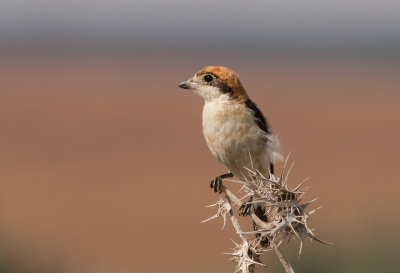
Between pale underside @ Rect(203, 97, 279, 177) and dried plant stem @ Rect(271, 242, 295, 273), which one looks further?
pale underside @ Rect(203, 97, 279, 177)

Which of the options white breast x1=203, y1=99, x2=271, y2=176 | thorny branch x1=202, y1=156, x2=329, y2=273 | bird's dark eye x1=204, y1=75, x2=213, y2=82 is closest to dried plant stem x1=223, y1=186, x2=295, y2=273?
thorny branch x1=202, y1=156, x2=329, y2=273

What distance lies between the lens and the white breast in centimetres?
604

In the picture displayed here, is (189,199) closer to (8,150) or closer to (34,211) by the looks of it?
(34,211)

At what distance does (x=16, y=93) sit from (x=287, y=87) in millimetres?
26102

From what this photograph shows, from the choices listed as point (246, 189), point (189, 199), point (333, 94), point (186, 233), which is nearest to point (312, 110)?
point (333, 94)

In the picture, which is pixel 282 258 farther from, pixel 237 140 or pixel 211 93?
pixel 211 93

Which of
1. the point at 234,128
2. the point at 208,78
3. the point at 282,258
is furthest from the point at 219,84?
the point at 282,258

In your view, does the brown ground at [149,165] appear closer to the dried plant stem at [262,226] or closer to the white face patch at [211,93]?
the white face patch at [211,93]

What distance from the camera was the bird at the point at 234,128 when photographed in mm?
6051

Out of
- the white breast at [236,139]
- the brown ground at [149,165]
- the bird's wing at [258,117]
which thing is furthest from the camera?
Answer: the brown ground at [149,165]

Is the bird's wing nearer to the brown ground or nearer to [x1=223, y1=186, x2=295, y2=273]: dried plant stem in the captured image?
[x1=223, y1=186, x2=295, y2=273]: dried plant stem

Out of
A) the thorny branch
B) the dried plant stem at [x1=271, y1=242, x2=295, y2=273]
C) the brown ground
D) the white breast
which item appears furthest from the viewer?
the brown ground

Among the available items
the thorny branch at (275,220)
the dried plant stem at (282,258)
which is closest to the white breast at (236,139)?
the thorny branch at (275,220)

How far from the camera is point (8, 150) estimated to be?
3431 cm
